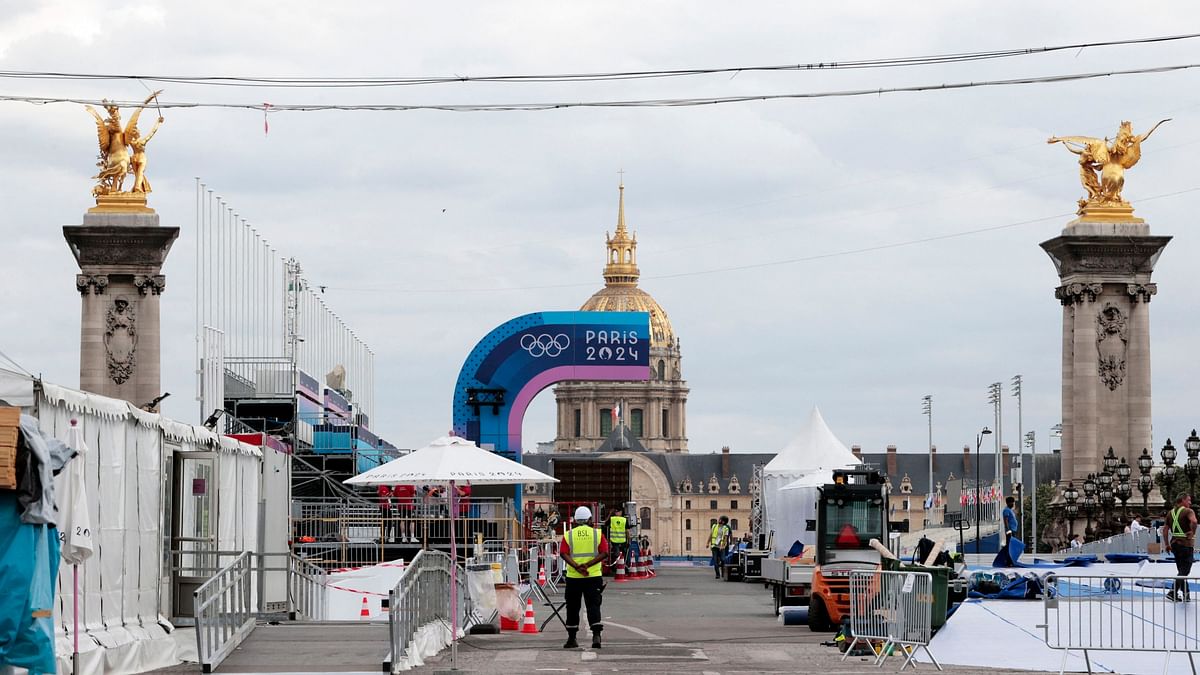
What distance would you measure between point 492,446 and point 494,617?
24.3 metres

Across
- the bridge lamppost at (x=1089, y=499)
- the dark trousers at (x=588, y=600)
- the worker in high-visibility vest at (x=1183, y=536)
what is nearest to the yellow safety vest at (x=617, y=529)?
the bridge lamppost at (x=1089, y=499)

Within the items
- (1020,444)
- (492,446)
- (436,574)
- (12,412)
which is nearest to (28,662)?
(12,412)

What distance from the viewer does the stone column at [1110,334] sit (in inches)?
2562

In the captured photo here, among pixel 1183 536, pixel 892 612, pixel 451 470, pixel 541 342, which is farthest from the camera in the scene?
pixel 541 342

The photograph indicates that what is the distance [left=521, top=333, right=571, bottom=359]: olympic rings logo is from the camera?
54156mm

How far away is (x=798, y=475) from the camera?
49094mm

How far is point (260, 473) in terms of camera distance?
25.5 metres

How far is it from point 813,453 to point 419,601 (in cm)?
2878

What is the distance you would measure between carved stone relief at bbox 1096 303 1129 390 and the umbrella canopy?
44996 mm

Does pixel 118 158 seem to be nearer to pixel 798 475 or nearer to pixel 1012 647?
pixel 798 475

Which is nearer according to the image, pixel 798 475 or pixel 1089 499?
pixel 798 475

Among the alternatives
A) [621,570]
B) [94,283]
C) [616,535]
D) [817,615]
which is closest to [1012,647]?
[817,615]

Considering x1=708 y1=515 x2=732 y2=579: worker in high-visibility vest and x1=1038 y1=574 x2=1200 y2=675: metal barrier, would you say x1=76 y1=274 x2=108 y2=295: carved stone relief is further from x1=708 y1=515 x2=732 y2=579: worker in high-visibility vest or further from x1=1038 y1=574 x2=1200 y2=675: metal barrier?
x1=1038 y1=574 x2=1200 y2=675: metal barrier

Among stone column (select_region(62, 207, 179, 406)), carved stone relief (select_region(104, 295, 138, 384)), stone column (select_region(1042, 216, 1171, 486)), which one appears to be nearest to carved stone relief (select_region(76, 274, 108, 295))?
stone column (select_region(62, 207, 179, 406))
